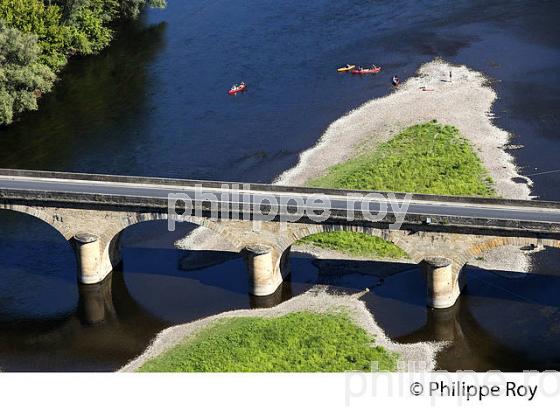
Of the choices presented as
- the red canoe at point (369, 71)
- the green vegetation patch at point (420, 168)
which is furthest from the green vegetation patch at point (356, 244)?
the red canoe at point (369, 71)

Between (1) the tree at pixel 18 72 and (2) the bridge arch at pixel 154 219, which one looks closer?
(2) the bridge arch at pixel 154 219

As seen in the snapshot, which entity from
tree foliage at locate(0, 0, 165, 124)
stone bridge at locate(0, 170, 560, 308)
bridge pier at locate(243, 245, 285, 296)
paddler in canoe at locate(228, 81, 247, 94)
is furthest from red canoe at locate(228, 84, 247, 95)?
bridge pier at locate(243, 245, 285, 296)

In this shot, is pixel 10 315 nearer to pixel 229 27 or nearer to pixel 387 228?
pixel 387 228

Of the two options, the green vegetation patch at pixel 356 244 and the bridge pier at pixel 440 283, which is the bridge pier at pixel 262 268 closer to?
the green vegetation patch at pixel 356 244

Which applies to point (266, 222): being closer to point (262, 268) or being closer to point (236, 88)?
point (262, 268)

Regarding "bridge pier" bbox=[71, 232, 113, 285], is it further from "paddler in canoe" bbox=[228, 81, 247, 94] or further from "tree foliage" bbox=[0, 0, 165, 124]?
"paddler in canoe" bbox=[228, 81, 247, 94]

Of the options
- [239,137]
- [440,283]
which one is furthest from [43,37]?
[440,283]

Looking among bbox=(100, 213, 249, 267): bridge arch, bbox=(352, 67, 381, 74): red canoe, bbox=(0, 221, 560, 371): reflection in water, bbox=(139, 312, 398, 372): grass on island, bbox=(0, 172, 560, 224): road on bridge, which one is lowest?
bbox=(0, 221, 560, 371): reflection in water
